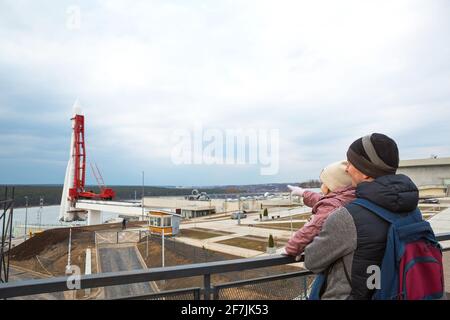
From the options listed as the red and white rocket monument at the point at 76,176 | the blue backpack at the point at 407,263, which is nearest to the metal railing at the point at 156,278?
the blue backpack at the point at 407,263

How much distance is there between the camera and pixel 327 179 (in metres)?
1.69

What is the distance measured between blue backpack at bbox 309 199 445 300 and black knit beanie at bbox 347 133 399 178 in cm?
17

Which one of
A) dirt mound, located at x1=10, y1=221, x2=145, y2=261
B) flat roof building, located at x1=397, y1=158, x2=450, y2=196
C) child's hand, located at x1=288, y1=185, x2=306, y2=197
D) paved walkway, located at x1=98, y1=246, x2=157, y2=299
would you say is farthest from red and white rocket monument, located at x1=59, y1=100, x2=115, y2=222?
flat roof building, located at x1=397, y1=158, x2=450, y2=196

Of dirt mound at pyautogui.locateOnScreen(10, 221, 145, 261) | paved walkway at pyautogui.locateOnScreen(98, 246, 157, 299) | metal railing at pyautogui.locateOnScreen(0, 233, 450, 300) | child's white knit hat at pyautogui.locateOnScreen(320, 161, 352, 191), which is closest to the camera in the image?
metal railing at pyautogui.locateOnScreen(0, 233, 450, 300)

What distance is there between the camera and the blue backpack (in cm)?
124

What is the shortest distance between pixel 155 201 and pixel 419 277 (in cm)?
5678

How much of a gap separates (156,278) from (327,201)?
95 cm

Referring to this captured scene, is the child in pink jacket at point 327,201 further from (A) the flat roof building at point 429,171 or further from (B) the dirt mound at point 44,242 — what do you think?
(A) the flat roof building at point 429,171

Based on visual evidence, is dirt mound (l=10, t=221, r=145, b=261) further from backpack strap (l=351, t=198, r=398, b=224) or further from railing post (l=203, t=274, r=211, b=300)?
backpack strap (l=351, t=198, r=398, b=224)

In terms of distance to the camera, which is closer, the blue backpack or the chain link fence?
the blue backpack

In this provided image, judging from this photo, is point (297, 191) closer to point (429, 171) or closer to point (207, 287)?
point (207, 287)

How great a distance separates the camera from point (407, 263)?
49.1 inches
